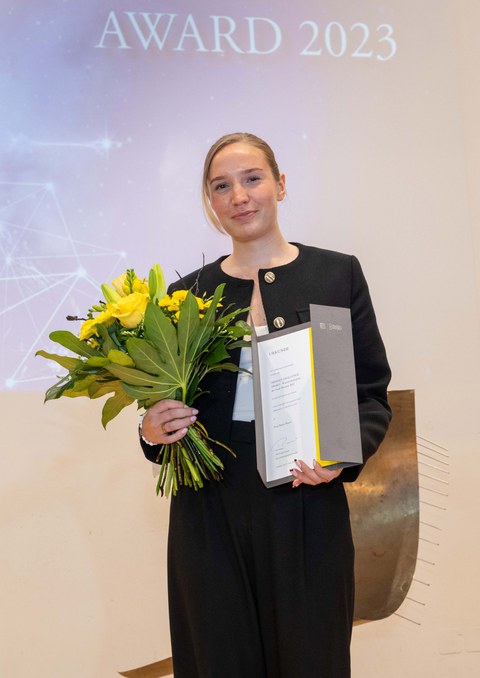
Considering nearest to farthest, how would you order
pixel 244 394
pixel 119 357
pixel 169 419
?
pixel 119 357, pixel 169 419, pixel 244 394

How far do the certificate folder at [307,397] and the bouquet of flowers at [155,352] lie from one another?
91mm

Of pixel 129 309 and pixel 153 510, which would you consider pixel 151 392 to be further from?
pixel 153 510

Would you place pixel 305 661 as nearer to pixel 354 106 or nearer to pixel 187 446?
pixel 187 446

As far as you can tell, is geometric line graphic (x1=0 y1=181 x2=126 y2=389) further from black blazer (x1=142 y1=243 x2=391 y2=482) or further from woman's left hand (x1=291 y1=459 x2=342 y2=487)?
woman's left hand (x1=291 y1=459 x2=342 y2=487)

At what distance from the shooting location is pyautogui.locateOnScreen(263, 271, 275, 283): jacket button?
176 centimetres

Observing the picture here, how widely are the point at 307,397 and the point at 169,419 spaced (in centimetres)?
28

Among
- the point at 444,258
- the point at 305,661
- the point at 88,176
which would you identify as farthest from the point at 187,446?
the point at 444,258

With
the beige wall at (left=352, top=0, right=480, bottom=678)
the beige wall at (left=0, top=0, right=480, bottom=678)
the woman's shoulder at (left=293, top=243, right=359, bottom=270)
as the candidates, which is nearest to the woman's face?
the woman's shoulder at (left=293, top=243, right=359, bottom=270)

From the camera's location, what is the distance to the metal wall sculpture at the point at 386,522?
107 inches

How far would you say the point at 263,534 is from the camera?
1609 mm

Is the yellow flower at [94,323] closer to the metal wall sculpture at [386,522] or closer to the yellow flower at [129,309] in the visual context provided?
the yellow flower at [129,309]

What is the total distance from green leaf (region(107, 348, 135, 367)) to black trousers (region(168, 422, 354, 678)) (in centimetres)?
33

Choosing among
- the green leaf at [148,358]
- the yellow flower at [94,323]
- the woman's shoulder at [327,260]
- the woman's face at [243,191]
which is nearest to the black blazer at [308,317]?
the woman's shoulder at [327,260]

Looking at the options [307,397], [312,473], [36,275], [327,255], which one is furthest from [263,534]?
[36,275]
